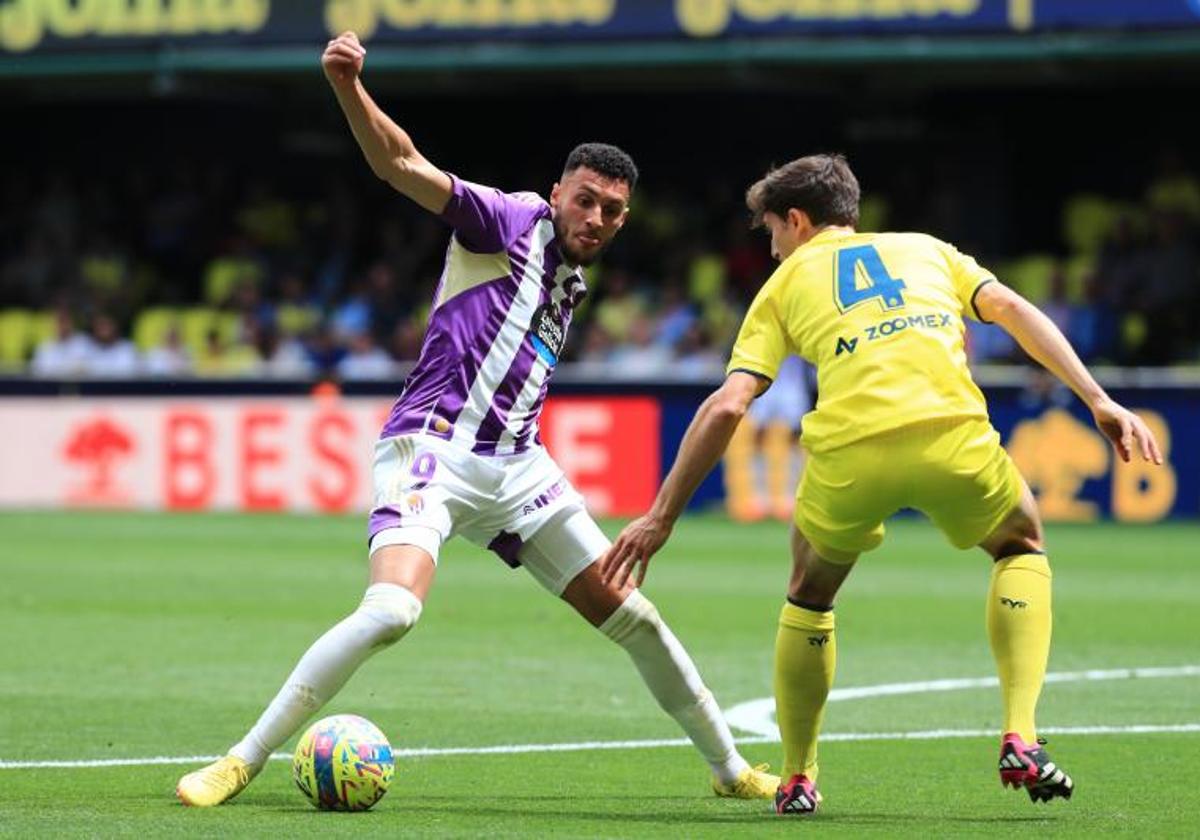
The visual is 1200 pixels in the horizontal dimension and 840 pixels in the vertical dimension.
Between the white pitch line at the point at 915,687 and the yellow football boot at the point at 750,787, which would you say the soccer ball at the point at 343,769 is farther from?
the white pitch line at the point at 915,687

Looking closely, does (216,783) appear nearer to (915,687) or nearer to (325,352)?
(915,687)

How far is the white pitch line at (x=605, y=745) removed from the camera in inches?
315

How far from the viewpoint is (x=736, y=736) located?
29.5ft

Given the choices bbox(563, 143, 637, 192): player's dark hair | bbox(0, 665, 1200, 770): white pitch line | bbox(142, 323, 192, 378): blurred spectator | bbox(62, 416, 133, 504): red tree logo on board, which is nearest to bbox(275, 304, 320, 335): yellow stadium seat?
bbox(142, 323, 192, 378): blurred spectator

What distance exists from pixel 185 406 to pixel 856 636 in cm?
1227

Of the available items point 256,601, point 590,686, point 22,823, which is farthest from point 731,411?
point 256,601

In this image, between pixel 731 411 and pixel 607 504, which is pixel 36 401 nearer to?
pixel 607 504

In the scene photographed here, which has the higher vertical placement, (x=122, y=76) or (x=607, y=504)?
(x=122, y=76)

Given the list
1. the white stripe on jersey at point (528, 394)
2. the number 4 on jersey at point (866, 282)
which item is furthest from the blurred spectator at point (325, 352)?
the number 4 on jersey at point (866, 282)

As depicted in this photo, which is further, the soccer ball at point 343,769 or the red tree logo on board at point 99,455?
the red tree logo on board at point 99,455

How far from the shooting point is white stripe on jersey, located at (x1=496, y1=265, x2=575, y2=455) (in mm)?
7492

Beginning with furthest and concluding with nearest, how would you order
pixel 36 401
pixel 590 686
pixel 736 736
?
pixel 36 401, pixel 590 686, pixel 736 736

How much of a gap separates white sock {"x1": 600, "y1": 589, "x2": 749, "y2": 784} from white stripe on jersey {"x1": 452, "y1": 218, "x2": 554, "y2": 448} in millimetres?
740

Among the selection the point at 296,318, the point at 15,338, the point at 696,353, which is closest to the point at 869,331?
the point at 696,353
